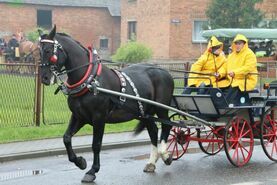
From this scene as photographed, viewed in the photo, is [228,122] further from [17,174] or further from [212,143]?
[17,174]

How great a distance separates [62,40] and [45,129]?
505 cm

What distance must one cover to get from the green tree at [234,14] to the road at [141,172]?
2003 centimetres

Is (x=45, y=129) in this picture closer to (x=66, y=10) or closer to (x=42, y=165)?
(x=42, y=165)

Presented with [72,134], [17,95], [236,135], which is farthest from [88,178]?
[17,95]

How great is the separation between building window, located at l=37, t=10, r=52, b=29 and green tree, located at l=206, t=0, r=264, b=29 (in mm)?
18977

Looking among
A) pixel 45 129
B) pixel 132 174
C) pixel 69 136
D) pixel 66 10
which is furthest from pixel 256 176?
pixel 66 10

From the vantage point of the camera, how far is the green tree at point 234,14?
30.7 metres

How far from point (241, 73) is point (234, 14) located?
840 inches

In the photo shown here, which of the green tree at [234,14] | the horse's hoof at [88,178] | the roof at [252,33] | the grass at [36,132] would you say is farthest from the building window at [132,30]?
the horse's hoof at [88,178]

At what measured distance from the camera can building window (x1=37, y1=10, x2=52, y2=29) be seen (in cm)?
4738

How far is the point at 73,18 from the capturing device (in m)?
47.7

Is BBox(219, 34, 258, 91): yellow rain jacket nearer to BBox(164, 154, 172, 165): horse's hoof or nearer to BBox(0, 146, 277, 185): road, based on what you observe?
BBox(0, 146, 277, 185): road

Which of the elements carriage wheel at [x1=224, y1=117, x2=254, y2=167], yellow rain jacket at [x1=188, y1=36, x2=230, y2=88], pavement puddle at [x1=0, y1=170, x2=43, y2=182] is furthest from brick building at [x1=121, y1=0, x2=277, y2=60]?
pavement puddle at [x1=0, y1=170, x2=43, y2=182]

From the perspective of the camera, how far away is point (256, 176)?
9445mm
